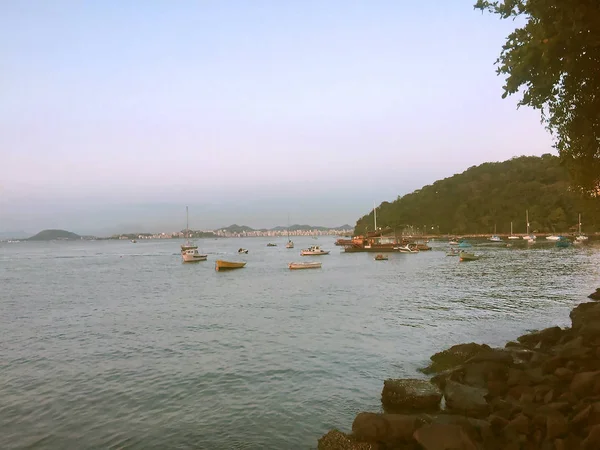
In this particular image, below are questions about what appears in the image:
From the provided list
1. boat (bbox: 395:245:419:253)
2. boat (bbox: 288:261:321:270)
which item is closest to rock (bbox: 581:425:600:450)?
boat (bbox: 288:261:321:270)

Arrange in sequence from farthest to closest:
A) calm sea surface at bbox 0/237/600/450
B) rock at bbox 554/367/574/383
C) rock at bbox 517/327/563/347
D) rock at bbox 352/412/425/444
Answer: rock at bbox 517/327/563/347 < calm sea surface at bbox 0/237/600/450 < rock at bbox 554/367/574/383 < rock at bbox 352/412/425/444

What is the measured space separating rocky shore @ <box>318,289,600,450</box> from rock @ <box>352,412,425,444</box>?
0.07ft

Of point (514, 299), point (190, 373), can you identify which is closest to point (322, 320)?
point (190, 373)

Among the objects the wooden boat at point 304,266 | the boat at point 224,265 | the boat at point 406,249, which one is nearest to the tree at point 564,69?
the wooden boat at point 304,266

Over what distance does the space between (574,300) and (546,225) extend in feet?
572

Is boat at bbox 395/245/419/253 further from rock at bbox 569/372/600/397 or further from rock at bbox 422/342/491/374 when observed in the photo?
rock at bbox 569/372/600/397

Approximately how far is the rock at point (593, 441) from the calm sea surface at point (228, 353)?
640 centimetres

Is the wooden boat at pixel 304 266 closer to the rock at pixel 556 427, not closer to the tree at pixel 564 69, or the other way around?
the tree at pixel 564 69

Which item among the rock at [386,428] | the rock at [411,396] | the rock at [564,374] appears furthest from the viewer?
the rock at [411,396]

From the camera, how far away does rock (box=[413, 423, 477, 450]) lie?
9.44m

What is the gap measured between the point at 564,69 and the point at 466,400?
12.2 meters

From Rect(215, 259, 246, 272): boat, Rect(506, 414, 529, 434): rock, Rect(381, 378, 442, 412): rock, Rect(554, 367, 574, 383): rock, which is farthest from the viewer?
Rect(215, 259, 246, 272): boat

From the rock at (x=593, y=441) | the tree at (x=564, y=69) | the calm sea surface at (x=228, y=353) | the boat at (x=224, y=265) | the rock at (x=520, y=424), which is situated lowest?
the calm sea surface at (x=228, y=353)

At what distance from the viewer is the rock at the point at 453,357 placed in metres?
17.6
